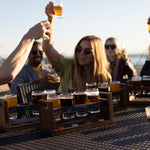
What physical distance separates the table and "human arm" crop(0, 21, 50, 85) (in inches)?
15.3

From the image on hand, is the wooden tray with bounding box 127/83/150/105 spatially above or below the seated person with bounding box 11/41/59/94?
below

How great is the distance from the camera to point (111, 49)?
18.5 ft

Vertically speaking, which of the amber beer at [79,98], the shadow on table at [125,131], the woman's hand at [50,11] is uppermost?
the woman's hand at [50,11]

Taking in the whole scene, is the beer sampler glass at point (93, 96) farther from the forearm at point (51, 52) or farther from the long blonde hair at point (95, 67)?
the forearm at point (51, 52)

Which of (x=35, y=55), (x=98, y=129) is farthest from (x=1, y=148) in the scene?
(x=35, y=55)

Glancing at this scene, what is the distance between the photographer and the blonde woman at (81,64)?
3.08 meters

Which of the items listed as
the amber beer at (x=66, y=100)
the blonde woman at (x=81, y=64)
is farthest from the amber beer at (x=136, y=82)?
the amber beer at (x=66, y=100)

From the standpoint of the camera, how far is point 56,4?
281 centimetres

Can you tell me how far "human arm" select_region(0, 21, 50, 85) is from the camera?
4.99 feet

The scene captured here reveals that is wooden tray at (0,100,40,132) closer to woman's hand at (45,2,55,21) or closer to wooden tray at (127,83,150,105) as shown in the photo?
wooden tray at (127,83,150,105)

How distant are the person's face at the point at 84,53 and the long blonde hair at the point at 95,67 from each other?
5 centimetres

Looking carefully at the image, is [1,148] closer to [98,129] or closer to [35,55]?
[98,129]

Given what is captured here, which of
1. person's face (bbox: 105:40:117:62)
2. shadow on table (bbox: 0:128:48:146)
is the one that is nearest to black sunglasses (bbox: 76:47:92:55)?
shadow on table (bbox: 0:128:48:146)

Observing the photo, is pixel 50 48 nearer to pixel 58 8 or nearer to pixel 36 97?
pixel 58 8
